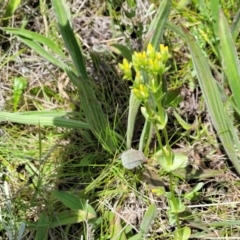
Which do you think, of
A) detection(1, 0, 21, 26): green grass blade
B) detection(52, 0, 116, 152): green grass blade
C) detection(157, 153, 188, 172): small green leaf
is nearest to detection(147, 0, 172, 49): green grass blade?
detection(52, 0, 116, 152): green grass blade

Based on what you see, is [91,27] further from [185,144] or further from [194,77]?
[185,144]

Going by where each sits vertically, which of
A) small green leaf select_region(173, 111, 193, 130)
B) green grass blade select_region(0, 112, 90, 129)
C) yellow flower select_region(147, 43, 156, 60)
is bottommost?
small green leaf select_region(173, 111, 193, 130)

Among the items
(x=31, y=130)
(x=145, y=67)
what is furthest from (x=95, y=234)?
(x=145, y=67)

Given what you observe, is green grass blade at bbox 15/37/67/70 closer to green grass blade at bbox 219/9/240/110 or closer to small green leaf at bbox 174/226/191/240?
green grass blade at bbox 219/9/240/110

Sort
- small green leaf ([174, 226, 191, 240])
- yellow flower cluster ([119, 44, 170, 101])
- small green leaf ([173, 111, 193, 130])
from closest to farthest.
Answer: yellow flower cluster ([119, 44, 170, 101]) < small green leaf ([174, 226, 191, 240]) < small green leaf ([173, 111, 193, 130])

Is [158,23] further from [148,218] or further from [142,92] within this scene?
[148,218]

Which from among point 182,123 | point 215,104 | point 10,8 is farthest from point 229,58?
point 10,8

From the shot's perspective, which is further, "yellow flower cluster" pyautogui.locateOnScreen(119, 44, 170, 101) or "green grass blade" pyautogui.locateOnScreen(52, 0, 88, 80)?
"green grass blade" pyautogui.locateOnScreen(52, 0, 88, 80)

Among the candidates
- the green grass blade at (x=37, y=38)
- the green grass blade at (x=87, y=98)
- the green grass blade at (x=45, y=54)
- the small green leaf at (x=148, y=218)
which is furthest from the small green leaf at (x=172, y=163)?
the green grass blade at (x=37, y=38)
